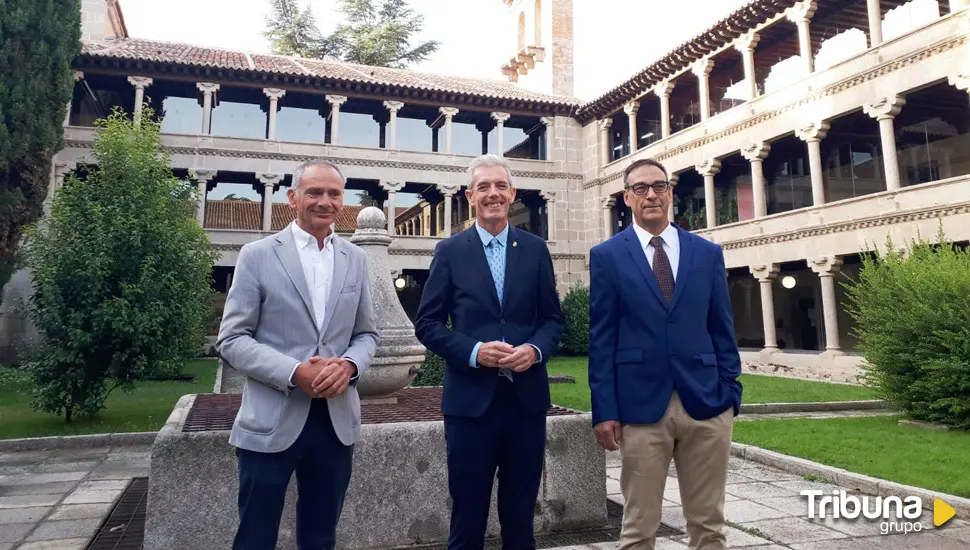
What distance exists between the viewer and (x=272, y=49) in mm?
34062

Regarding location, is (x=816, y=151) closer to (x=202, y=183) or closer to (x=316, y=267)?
(x=316, y=267)

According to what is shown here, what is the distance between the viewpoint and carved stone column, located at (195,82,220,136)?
77.3 ft

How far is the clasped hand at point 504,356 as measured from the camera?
277 centimetres

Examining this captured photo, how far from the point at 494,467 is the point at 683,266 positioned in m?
1.40

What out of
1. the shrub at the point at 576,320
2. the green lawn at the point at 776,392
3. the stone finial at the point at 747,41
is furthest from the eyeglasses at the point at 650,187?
the shrub at the point at 576,320

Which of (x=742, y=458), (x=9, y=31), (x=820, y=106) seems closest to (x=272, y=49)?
(x=9, y=31)

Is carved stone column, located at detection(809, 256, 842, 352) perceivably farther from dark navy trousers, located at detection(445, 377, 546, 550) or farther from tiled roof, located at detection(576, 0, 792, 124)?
dark navy trousers, located at detection(445, 377, 546, 550)

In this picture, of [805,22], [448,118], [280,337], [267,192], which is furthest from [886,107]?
[267,192]

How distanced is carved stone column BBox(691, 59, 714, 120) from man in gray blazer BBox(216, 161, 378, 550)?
22139mm

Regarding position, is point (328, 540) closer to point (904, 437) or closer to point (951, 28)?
point (904, 437)

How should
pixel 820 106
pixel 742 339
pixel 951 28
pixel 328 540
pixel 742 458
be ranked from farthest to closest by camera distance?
pixel 742 339
pixel 820 106
pixel 951 28
pixel 742 458
pixel 328 540

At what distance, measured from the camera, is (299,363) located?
100.0 inches

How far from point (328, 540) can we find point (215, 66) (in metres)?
Result: 24.5

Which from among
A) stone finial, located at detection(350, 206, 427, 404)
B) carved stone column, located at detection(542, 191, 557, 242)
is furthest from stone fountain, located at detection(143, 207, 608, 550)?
carved stone column, located at detection(542, 191, 557, 242)
